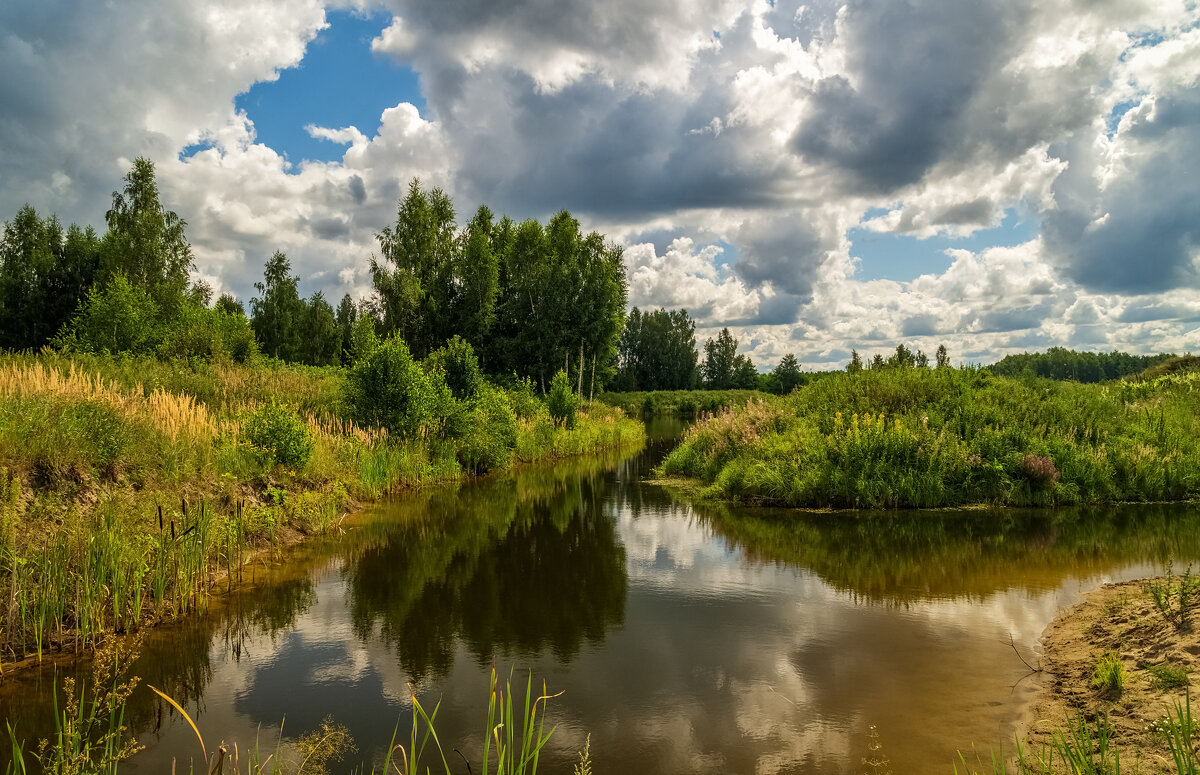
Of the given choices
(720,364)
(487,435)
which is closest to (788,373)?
(720,364)

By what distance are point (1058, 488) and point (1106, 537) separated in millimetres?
3425

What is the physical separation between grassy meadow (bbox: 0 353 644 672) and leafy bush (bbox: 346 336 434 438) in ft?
3.32

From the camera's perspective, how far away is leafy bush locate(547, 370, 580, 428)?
3087 cm

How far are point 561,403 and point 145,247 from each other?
3005cm

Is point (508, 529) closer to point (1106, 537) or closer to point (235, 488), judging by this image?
point (235, 488)

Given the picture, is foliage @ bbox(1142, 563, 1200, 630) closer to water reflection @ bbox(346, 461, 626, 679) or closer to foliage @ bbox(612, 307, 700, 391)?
water reflection @ bbox(346, 461, 626, 679)

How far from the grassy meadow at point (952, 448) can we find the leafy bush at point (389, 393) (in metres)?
8.80

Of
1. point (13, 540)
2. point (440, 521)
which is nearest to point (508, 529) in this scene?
point (440, 521)

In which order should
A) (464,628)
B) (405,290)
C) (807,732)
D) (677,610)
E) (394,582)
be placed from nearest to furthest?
(807,732), (464,628), (677,610), (394,582), (405,290)

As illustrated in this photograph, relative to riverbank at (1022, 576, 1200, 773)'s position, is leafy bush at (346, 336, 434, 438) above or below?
above

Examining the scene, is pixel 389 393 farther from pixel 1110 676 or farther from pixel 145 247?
pixel 145 247

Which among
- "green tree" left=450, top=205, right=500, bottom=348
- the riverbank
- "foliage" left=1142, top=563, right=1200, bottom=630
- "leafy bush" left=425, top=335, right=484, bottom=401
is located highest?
"green tree" left=450, top=205, right=500, bottom=348

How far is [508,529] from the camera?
13398 mm

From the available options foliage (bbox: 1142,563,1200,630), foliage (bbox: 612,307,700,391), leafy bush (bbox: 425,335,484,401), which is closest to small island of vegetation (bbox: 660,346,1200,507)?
foliage (bbox: 1142,563,1200,630)
